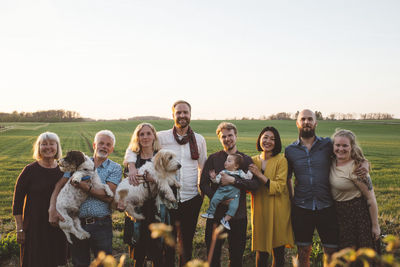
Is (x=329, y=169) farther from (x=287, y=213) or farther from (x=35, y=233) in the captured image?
(x=35, y=233)

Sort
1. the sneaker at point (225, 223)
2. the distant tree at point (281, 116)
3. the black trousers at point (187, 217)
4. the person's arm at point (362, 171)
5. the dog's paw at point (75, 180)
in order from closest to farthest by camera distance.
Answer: the dog's paw at point (75, 180) → the person's arm at point (362, 171) → the sneaker at point (225, 223) → the black trousers at point (187, 217) → the distant tree at point (281, 116)

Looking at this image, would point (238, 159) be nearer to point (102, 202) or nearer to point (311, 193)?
point (311, 193)

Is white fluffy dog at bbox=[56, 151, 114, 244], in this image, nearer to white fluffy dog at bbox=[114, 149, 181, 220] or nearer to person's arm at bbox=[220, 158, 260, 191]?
white fluffy dog at bbox=[114, 149, 181, 220]

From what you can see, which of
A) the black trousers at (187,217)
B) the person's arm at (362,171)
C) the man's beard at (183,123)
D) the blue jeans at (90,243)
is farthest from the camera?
the man's beard at (183,123)

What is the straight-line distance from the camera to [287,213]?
4.45m

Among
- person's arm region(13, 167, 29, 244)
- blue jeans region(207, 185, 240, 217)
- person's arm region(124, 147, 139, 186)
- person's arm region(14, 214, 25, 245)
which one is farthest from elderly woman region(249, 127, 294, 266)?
person's arm region(14, 214, 25, 245)

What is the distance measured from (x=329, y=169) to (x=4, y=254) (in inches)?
226

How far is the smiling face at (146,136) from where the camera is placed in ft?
14.2

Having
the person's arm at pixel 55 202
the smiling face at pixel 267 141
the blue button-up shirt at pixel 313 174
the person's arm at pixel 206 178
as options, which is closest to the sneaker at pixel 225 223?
the person's arm at pixel 206 178

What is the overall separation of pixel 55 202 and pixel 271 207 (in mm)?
3063

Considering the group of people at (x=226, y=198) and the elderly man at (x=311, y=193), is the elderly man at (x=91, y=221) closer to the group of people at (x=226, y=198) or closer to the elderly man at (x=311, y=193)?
the group of people at (x=226, y=198)

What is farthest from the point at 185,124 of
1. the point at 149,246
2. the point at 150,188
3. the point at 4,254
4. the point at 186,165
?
the point at 4,254

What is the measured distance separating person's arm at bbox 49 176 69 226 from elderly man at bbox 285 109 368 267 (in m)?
3.34

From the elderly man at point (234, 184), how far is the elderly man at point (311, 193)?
2.34 feet
